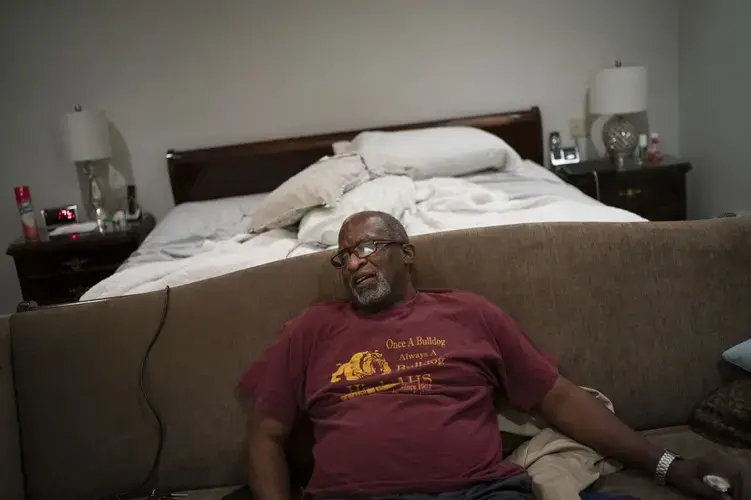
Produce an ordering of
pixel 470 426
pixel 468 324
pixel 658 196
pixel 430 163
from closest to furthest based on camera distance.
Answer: pixel 470 426
pixel 468 324
pixel 430 163
pixel 658 196

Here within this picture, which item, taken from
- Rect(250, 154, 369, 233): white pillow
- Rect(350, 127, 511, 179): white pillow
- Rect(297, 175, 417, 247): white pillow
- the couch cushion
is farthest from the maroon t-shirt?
Rect(350, 127, 511, 179): white pillow

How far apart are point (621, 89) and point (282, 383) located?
2.47 m

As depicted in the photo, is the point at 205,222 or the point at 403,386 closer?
the point at 403,386

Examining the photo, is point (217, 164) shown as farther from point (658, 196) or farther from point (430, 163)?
point (658, 196)

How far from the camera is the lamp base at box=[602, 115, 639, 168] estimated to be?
3.38m

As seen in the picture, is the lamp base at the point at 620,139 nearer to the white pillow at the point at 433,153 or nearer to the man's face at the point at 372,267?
the white pillow at the point at 433,153

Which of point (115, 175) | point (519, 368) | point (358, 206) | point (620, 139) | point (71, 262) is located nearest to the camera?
point (519, 368)

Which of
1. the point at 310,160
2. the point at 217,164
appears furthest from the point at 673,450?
the point at 217,164

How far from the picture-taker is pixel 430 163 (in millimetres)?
2875

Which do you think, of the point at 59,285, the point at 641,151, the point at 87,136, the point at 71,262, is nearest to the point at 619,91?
the point at 641,151

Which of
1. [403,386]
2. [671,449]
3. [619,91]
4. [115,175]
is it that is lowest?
[671,449]

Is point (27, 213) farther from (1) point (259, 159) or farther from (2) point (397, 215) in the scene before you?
(2) point (397, 215)

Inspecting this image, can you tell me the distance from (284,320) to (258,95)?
213cm

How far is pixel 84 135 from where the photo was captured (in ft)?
10.3
